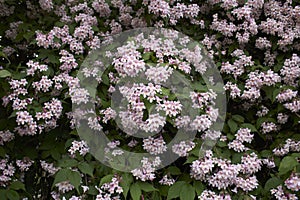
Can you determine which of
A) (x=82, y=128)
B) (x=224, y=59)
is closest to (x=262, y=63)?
(x=224, y=59)

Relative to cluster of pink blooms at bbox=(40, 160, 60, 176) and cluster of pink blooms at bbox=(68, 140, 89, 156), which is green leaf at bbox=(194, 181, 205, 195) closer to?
cluster of pink blooms at bbox=(68, 140, 89, 156)

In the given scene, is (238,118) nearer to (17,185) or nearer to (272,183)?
(272,183)

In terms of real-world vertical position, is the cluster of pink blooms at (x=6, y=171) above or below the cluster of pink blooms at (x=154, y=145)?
below

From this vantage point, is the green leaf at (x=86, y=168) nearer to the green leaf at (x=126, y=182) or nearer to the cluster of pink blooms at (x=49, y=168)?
the green leaf at (x=126, y=182)

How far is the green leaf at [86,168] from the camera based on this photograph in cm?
295

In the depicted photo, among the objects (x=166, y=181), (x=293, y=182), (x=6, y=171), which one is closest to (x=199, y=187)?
(x=166, y=181)

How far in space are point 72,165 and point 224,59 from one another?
4.72 feet

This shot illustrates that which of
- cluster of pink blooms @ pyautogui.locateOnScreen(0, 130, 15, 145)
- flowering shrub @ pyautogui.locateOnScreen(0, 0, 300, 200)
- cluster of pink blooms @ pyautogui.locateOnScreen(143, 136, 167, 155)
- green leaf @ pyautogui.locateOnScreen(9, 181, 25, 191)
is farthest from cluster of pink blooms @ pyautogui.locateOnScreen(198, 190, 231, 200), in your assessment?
cluster of pink blooms @ pyautogui.locateOnScreen(0, 130, 15, 145)

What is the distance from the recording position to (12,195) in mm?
3180

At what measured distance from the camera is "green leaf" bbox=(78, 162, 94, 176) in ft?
9.66

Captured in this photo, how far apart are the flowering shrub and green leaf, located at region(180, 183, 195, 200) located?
0.5 inches

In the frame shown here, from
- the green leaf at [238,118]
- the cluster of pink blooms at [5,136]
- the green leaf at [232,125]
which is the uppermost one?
the green leaf at [238,118]

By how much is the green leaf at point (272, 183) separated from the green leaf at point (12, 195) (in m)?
1.61

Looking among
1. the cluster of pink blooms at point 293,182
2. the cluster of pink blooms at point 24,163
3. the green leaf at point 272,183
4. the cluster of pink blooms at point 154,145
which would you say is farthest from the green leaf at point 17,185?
the cluster of pink blooms at point 293,182
